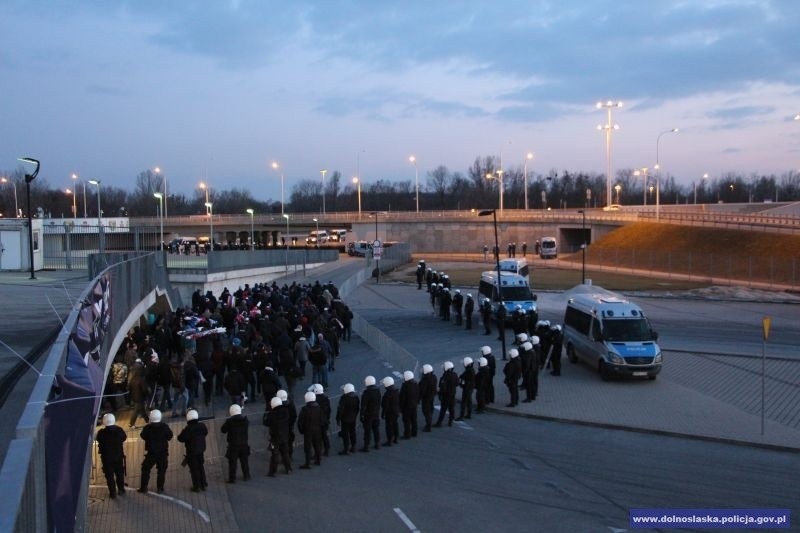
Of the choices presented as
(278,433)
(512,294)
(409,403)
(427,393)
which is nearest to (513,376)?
(427,393)

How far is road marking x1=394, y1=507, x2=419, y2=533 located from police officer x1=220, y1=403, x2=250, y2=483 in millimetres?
2792

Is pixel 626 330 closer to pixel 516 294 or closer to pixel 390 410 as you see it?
pixel 390 410

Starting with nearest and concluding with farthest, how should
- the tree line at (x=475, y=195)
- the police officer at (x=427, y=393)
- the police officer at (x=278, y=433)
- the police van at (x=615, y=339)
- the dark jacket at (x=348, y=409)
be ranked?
the police officer at (x=278, y=433)
the dark jacket at (x=348, y=409)
the police officer at (x=427, y=393)
the police van at (x=615, y=339)
the tree line at (x=475, y=195)

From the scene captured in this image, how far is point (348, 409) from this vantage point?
13000mm

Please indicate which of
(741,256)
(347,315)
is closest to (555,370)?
(347,315)

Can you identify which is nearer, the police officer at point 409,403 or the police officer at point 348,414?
the police officer at point 348,414

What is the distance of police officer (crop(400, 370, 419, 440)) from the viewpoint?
45.6ft

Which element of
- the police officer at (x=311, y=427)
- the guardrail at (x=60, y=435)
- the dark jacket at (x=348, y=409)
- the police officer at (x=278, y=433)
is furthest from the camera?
the dark jacket at (x=348, y=409)

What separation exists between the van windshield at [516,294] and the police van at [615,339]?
644 cm

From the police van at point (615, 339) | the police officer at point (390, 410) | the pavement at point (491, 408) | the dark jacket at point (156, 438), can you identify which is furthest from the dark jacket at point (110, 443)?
the police van at point (615, 339)

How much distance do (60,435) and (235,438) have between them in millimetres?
4840

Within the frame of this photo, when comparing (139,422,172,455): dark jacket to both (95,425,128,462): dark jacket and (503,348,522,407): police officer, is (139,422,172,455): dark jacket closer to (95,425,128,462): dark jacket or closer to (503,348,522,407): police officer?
(95,425,128,462): dark jacket

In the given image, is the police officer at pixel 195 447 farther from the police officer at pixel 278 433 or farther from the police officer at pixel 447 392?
the police officer at pixel 447 392

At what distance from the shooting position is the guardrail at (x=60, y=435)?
14.2ft
